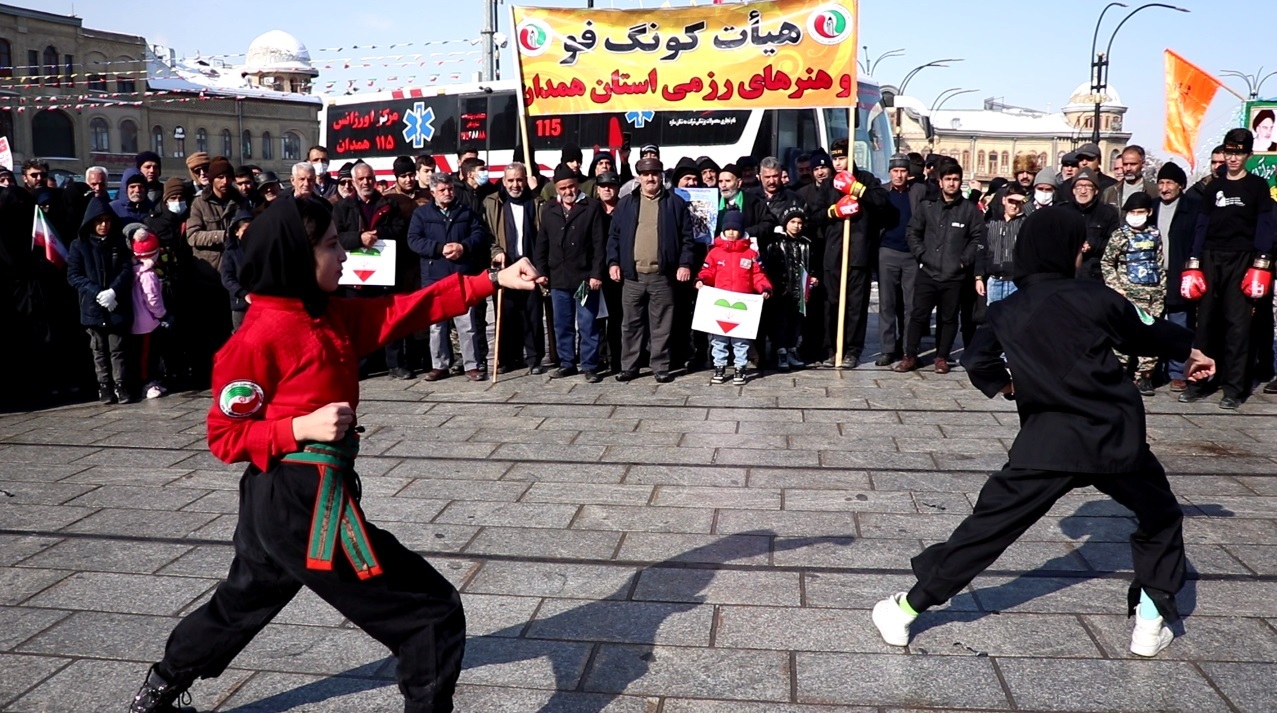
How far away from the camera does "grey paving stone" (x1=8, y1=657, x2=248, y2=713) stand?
3.71 metres

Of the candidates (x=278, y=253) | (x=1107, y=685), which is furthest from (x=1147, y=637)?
(x=278, y=253)

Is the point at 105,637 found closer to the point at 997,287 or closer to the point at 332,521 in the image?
the point at 332,521

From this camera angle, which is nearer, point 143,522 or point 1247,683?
point 1247,683

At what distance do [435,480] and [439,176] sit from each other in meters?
4.11

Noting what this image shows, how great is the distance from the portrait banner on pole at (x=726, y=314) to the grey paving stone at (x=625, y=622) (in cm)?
532

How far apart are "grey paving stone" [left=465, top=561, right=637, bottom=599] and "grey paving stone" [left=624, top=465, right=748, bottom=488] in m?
1.49

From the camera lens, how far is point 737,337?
386 inches

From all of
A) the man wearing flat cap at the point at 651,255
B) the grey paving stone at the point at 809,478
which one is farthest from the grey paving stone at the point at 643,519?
the man wearing flat cap at the point at 651,255

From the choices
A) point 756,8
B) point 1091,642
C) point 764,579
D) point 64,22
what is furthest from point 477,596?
point 64,22

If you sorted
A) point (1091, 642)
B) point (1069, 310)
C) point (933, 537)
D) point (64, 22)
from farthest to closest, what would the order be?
point (64, 22), point (933, 537), point (1091, 642), point (1069, 310)

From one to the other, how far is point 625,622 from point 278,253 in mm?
2136

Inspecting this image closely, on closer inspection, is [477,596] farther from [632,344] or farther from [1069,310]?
[632,344]

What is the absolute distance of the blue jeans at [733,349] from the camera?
988 cm

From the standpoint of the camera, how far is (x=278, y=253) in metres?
3.00
